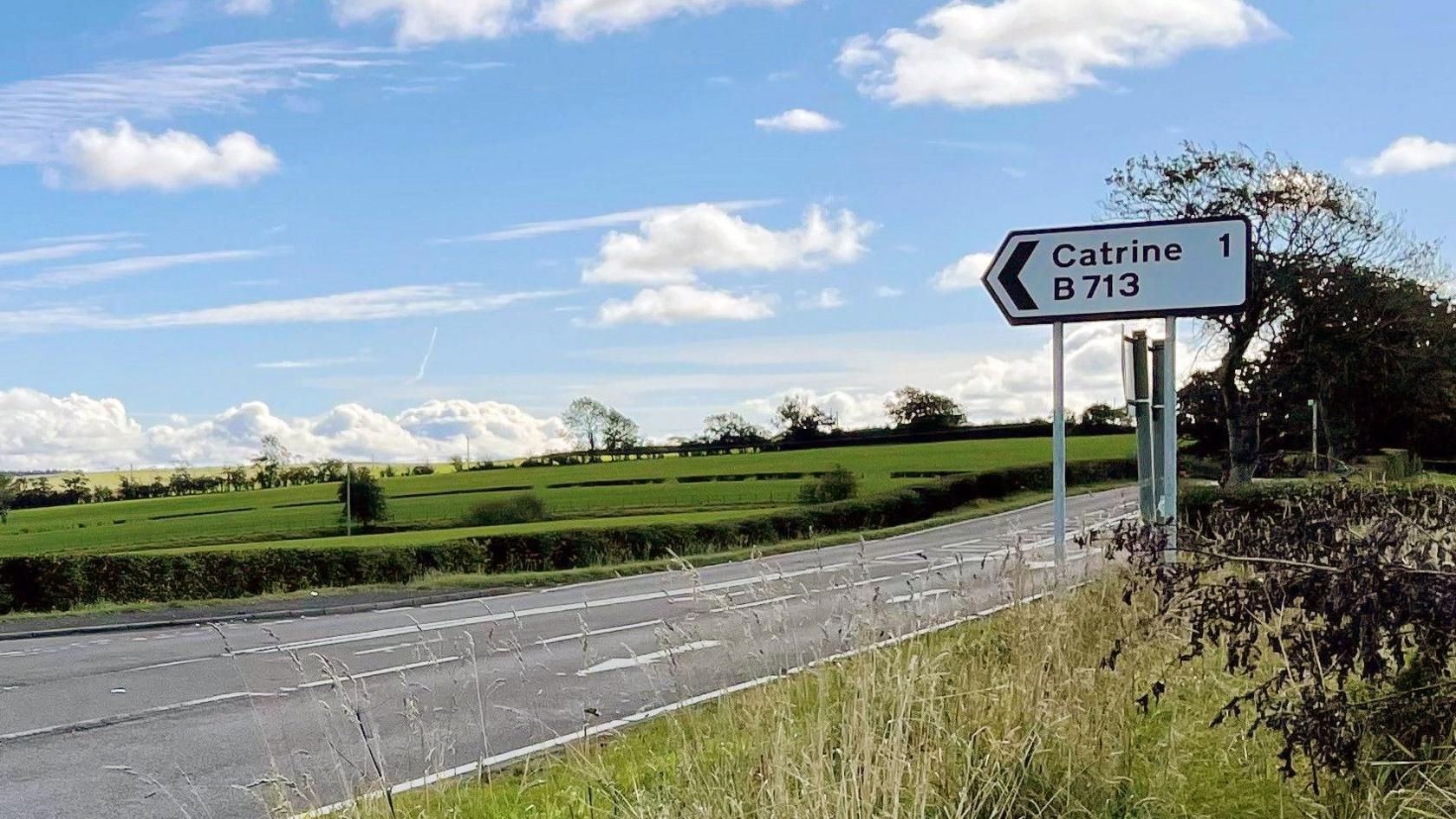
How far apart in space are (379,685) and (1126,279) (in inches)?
272

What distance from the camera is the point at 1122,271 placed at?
398 inches

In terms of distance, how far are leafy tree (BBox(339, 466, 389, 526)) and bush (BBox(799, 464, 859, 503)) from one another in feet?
52.1

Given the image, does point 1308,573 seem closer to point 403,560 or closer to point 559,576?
point 559,576

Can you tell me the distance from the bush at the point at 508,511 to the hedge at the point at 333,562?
12414 mm

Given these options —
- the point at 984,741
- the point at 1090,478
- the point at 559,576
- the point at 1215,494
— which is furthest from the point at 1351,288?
the point at 984,741

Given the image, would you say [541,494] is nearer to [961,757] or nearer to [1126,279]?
[1126,279]

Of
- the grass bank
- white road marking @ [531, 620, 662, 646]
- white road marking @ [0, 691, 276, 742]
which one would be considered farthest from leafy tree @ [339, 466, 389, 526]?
the grass bank

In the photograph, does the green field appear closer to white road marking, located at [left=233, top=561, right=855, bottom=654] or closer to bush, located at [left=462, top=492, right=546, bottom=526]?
bush, located at [left=462, top=492, right=546, bottom=526]

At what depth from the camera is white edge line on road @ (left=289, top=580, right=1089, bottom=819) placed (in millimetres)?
5305

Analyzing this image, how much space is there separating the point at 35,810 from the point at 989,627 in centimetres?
546

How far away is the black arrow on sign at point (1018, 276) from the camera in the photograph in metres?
10.3

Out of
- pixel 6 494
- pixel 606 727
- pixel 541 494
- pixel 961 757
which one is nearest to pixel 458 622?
pixel 606 727

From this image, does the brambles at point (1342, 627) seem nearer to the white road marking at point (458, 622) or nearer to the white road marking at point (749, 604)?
the white road marking at point (749, 604)

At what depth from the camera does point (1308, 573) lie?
15.9 ft
